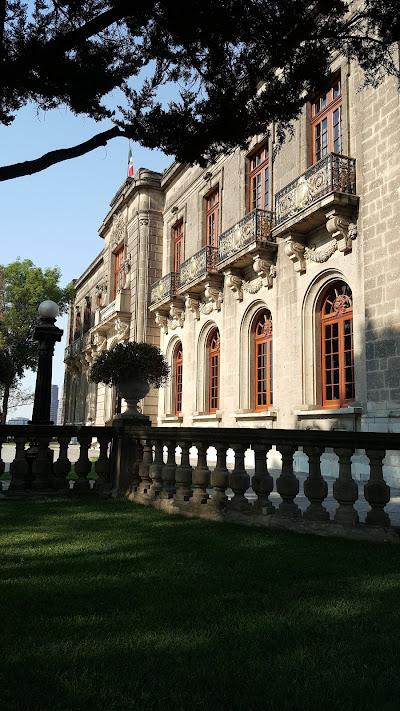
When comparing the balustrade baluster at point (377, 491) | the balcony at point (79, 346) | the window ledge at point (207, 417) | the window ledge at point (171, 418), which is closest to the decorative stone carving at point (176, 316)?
the window ledge at point (171, 418)

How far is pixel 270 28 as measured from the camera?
4.89 metres

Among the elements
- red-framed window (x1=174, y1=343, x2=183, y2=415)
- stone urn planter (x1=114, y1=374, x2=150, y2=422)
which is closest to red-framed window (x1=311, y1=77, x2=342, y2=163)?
stone urn planter (x1=114, y1=374, x2=150, y2=422)

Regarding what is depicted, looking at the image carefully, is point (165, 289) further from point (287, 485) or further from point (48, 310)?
point (287, 485)

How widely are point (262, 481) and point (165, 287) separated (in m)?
16.3

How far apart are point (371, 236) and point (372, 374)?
9.40 feet

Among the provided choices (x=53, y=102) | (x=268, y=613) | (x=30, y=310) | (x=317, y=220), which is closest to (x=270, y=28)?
(x=53, y=102)

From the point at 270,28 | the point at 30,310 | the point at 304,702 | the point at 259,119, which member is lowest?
the point at 304,702

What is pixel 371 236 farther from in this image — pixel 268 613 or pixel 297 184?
pixel 268 613

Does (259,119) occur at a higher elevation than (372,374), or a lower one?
Result: higher

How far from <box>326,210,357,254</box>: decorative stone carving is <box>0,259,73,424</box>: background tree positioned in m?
25.2

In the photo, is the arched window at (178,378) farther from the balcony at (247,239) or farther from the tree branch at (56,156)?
the tree branch at (56,156)

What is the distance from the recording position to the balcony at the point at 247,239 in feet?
47.8

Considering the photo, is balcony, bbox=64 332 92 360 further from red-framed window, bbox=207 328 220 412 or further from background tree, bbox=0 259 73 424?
red-framed window, bbox=207 328 220 412

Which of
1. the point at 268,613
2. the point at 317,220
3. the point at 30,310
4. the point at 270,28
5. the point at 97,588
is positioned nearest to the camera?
the point at 268,613
